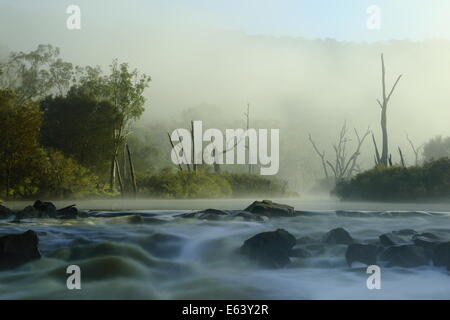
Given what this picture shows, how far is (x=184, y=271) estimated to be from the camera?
23.1ft

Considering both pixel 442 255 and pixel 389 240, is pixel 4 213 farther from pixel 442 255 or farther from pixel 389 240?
pixel 442 255

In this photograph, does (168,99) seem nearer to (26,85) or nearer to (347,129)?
(26,85)

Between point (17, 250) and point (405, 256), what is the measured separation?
5.08 meters

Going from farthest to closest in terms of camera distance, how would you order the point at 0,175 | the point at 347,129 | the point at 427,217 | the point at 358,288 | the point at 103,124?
the point at 347,129, the point at 103,124, the point at 0,175, the point at 427,217, the point at 358,288

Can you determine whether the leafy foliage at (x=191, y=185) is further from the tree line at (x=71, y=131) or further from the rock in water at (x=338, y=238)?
the rock in water at (x=338, y=238)

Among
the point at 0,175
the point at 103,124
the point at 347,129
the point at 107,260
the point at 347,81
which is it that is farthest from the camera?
the point at 347,129

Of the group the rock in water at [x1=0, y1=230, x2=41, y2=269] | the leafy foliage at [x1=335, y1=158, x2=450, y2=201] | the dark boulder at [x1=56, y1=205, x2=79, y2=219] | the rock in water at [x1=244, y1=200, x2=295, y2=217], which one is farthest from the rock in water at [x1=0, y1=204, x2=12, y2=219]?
the leafy foliage at [x1=335, y1=158, x2=450, y2=201]

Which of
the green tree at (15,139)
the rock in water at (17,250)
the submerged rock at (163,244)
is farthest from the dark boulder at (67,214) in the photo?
the green tree at (15,139)

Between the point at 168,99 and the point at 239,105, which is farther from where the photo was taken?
the point at 239,105

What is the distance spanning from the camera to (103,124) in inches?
866

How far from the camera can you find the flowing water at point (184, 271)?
6.06 m

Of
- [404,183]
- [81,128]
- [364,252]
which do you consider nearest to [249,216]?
[364,252]

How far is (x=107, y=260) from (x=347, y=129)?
24820mm

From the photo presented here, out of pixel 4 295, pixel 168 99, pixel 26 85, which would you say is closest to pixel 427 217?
pixel 4 295
